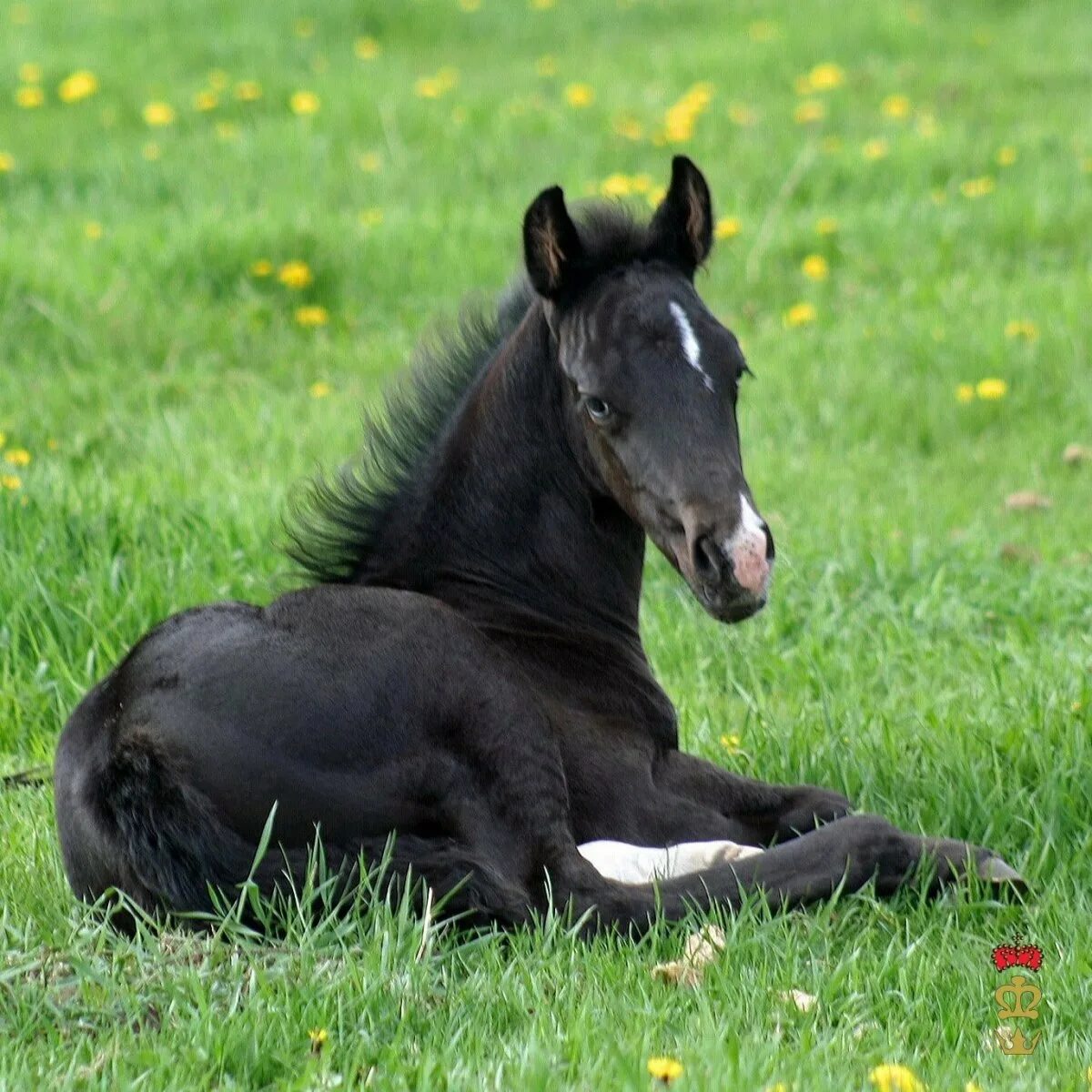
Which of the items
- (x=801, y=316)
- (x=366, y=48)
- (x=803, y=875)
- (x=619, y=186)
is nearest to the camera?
(x=803, y=875)

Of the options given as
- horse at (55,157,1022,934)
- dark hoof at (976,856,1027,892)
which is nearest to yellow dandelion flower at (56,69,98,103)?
horse at (55,157,1022,934)

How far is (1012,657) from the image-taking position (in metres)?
5.19

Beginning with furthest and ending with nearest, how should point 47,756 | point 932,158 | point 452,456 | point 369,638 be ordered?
point 932,158 < point 47,756 < point 452,456 < point 369,638

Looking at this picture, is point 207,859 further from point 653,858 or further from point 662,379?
point 662,379

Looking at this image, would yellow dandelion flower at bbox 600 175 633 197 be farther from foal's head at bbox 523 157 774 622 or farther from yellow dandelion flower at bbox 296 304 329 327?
foal's head at bbox 523 157 774 622

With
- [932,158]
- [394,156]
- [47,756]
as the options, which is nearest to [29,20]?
[394,156]

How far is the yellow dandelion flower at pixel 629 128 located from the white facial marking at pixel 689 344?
23.8ft

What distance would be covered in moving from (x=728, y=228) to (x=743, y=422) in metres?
1.91

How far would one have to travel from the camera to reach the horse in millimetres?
3354

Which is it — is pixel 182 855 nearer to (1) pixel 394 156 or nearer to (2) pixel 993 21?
(1) pixel 394 156

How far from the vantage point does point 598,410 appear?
12.1 feet

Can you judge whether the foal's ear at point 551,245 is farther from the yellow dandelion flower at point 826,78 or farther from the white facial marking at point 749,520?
the yellow dandelion flower at point 826,78

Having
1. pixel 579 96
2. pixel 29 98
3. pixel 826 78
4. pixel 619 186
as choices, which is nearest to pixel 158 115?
pixel 29 98

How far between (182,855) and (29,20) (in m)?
11.4
